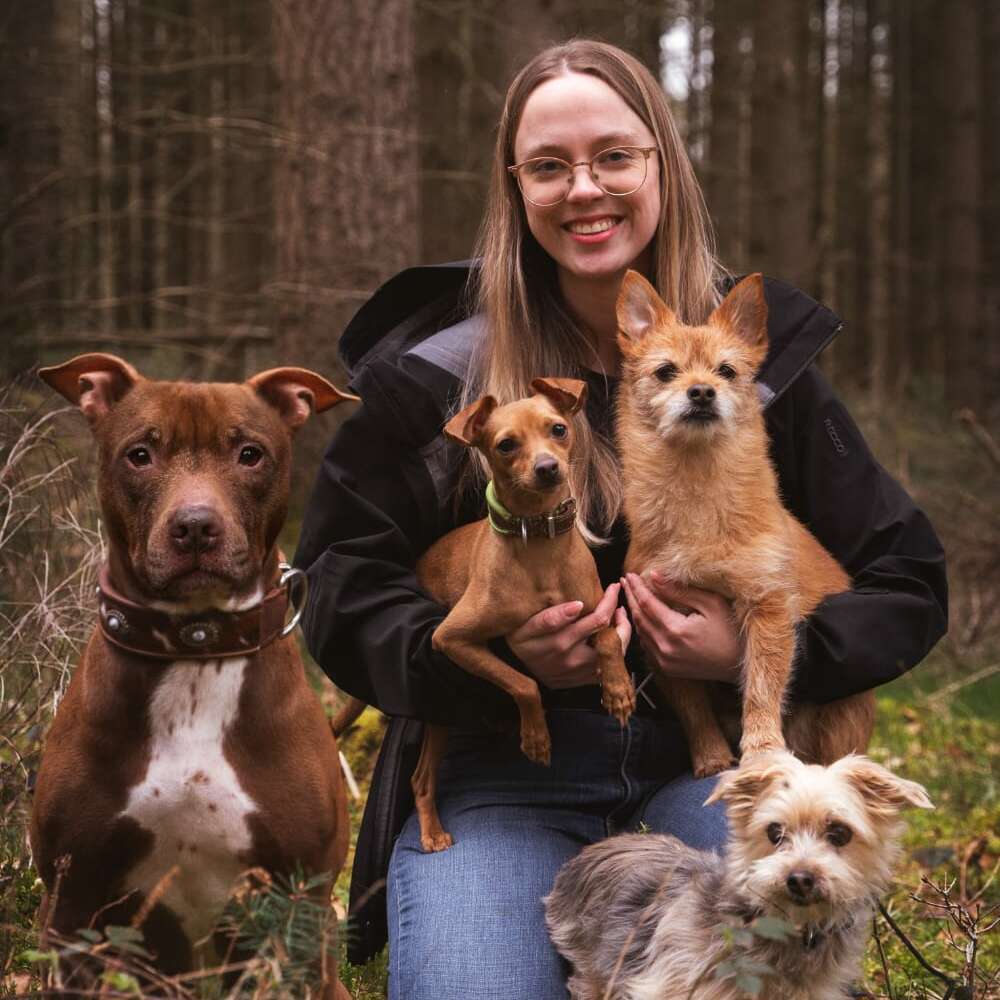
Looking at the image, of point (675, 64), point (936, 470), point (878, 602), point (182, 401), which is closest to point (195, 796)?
point (182, 401)

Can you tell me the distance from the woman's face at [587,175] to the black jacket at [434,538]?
0.39 metres

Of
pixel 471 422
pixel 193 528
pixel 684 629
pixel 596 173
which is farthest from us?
pixel 596 173

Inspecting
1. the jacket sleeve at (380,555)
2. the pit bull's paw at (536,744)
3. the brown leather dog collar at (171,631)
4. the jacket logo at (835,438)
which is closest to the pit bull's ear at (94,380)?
the brown leather dog collar at (171,631)

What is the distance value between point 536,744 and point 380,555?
751 millimetres

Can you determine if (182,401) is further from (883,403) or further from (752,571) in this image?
(883,403)

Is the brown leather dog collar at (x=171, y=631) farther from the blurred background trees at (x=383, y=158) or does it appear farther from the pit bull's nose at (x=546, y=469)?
the blurred background trees at (x=383, y=158)

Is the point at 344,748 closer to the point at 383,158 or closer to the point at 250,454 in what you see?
the point at 250,454

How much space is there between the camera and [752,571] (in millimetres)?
3611

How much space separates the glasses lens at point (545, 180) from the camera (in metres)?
3.90

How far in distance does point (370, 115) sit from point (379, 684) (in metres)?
4.86

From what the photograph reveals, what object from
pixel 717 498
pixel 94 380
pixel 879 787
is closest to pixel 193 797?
pixel 94 380

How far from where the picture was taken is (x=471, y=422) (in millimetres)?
3328

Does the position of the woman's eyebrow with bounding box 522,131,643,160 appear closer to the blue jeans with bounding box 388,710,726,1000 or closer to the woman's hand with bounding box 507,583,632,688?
the woman's hand with bounding box 507,583,632,688

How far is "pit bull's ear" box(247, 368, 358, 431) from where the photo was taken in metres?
3.12
